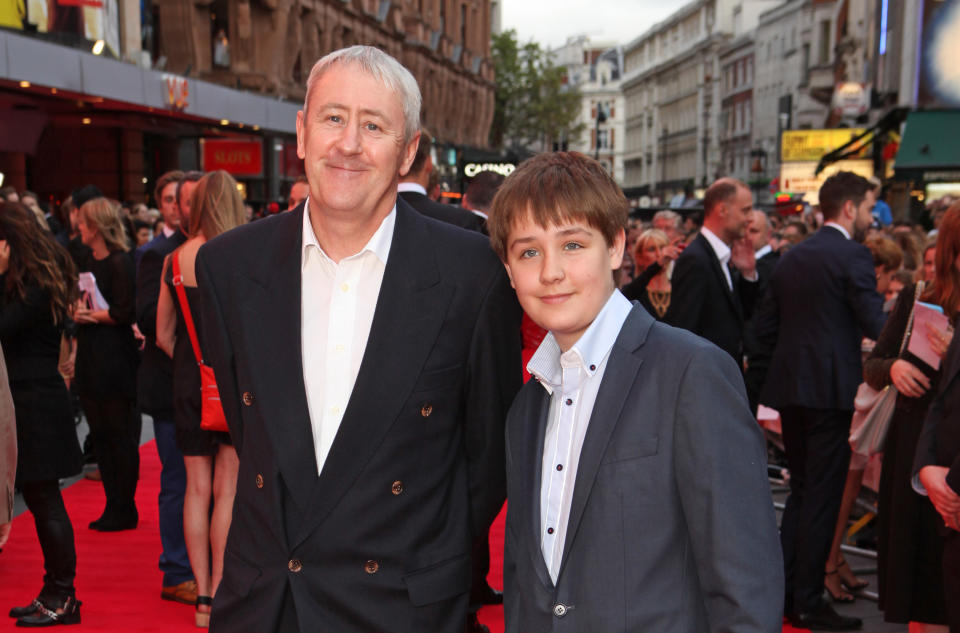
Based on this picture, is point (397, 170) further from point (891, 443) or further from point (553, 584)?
point (891, 443)

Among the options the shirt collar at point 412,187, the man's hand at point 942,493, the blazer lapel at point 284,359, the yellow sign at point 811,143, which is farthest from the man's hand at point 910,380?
the yellow sign at point 811,143

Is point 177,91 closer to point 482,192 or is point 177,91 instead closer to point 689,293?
point 482,192

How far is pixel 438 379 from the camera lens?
276 cm

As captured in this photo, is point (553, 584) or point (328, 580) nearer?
point (553, 584)

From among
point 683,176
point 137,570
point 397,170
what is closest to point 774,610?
point 397,170

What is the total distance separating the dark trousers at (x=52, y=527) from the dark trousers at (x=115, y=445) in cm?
180

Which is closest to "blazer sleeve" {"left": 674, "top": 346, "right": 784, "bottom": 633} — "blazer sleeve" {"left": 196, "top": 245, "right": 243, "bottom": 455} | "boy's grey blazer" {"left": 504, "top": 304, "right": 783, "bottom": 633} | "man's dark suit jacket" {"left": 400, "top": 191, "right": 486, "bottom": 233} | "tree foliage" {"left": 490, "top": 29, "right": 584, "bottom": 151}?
"boy's grey blazer" {"left": 504, "top": 304, "right": 783, "bottom": 633}

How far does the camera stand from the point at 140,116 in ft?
68.4

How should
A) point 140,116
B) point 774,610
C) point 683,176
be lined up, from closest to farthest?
point 774,610, point 140,116, point 683,176

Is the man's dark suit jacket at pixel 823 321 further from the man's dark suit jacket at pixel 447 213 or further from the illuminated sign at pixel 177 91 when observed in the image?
the illuminated sign at pixel 177 91

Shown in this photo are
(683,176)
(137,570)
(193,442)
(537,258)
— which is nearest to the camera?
(537,258)

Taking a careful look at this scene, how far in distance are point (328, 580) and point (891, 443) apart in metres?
3.36

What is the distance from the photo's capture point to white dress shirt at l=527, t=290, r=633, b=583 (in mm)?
2477

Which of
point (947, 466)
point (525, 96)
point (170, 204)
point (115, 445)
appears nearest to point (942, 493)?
point (947, 466)
